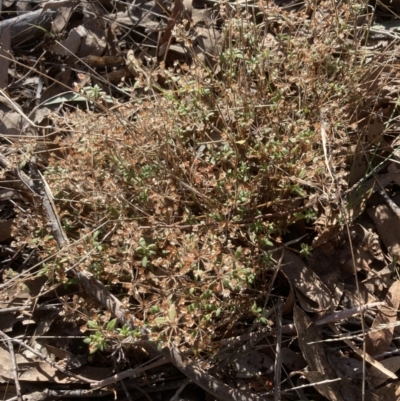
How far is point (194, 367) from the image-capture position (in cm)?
207

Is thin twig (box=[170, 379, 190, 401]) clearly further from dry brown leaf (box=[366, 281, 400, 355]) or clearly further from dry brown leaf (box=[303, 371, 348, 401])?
dry brown leaf (box=[366, 281, 400, 355])

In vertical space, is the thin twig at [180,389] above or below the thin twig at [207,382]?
below

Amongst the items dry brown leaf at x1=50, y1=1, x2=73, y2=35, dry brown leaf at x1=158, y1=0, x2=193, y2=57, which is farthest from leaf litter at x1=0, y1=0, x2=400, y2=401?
dry brown leaf at x1=50, y1=1, x2=73, y2=35

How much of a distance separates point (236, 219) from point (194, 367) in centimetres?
53

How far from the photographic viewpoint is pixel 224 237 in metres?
2.10

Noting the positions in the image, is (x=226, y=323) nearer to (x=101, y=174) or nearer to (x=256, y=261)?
(x=256, y=261)

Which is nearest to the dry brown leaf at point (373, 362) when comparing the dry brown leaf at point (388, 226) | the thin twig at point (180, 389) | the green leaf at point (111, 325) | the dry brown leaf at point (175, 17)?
the dry brown leaf at point (388, 226)

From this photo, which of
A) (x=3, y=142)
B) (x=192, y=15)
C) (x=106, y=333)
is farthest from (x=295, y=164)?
(x=3, y=142)

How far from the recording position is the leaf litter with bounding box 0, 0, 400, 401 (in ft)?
6.87

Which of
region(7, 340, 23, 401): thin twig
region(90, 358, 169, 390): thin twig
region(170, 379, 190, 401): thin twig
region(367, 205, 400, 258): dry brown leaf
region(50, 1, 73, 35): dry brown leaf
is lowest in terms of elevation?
region(7, 340, 23, 401): thin twig

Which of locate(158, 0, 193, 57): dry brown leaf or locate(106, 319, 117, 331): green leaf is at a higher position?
locate(158, 0, 193, 57): dry brown leaf

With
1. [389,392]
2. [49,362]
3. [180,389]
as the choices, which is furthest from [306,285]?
[49,362]

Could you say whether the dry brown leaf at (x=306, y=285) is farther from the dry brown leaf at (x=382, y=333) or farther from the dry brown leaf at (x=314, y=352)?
the dry brown leaf at (x=382, y=333)

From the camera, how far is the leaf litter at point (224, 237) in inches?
82.4
